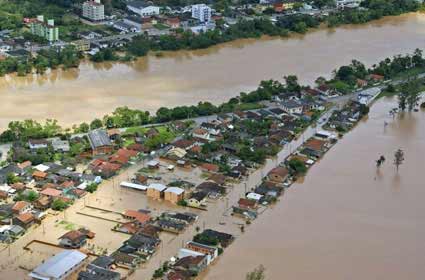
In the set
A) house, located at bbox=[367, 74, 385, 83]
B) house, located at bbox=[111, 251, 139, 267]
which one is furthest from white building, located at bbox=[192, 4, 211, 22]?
house, located at bbox=[111, 251, 139, 267]

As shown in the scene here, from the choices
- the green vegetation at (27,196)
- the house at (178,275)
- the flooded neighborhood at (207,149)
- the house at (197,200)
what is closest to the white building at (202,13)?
the flooded neighborhood at (207,149)

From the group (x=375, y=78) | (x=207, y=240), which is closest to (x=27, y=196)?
(x=207, y=240)

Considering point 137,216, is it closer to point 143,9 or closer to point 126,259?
point 126,259

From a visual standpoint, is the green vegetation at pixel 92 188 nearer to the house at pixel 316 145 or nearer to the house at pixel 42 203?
the house at pixel 42 203

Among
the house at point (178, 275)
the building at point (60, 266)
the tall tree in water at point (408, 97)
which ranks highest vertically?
the tall tree in water at point (408, 97)

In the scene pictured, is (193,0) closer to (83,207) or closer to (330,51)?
(330,51)

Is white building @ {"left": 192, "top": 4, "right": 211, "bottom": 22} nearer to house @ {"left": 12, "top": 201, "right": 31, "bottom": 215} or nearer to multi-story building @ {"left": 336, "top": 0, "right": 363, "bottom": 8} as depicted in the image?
multi-story building @ {"left": 336, "top": 0, "right": 363, "bottom": 8}

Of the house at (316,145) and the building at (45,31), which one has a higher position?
the building at (45,31)

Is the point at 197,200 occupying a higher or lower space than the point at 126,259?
higher
